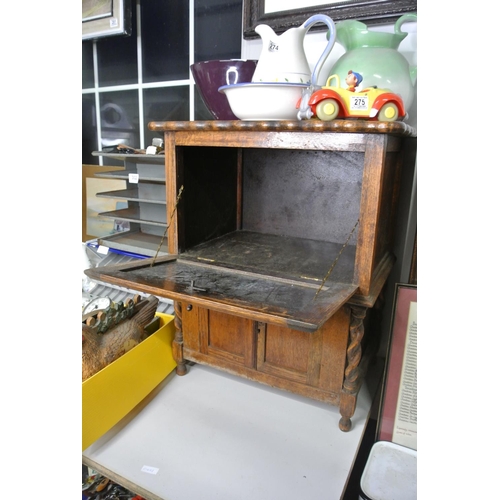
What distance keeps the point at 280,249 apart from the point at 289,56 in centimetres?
49

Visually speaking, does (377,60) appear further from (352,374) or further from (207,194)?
(352,374)

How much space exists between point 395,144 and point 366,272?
301 mm

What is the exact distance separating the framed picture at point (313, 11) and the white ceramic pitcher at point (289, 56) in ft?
0.88

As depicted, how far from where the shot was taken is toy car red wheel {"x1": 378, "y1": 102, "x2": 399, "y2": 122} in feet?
2.35

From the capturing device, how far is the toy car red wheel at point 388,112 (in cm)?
72

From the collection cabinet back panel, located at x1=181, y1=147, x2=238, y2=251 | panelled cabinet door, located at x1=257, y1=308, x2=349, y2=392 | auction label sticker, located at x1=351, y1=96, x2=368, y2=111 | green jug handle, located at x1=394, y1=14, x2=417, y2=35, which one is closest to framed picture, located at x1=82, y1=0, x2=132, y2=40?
cabinet back panel, located at x1=181, y1=147, x2=238, y2=251

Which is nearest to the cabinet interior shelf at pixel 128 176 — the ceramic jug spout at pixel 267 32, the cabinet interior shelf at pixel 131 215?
the cabinet interior shelf at pixel 131 215

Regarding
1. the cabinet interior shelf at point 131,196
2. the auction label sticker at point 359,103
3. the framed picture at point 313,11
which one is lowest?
the cabinet interior shelf at point 131,196

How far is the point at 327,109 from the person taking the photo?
72 cm

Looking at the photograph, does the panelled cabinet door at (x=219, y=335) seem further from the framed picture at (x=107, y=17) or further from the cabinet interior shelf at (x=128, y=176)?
the framed picture at (x=107, y=17)

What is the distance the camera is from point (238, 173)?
122cm

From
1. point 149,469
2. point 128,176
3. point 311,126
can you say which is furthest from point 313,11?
point 149,469
